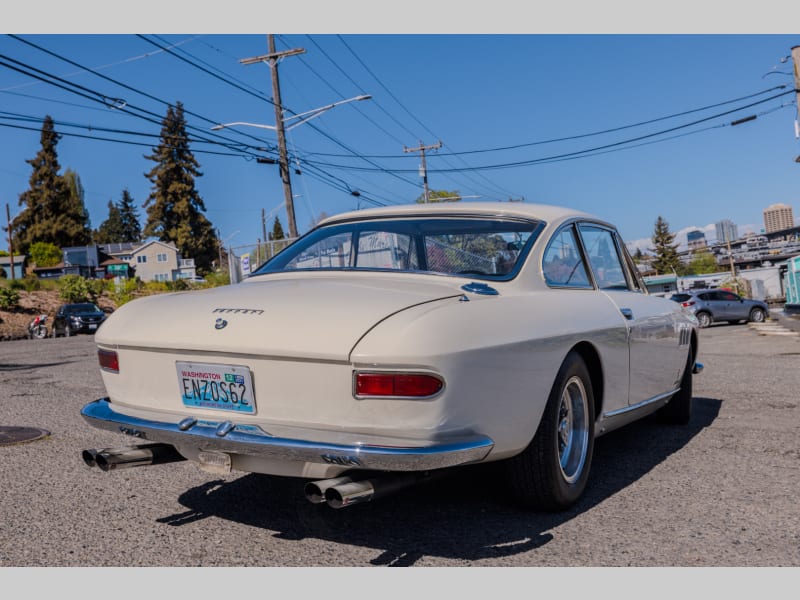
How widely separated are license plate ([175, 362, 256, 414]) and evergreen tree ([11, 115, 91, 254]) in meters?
78.1

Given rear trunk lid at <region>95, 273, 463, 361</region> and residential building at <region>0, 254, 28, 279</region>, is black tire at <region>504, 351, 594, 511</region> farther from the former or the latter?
residential building at <region>0, 254, 28, 279</region>

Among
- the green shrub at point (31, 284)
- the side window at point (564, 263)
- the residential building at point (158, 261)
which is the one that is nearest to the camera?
the side window at point (564, 263)

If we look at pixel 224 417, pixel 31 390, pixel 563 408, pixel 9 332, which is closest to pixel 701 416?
pixel 563 408

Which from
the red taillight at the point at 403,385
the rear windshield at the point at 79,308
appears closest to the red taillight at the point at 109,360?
the red taillight at the point at 403,385

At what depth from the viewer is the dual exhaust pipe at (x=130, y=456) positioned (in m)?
3.27

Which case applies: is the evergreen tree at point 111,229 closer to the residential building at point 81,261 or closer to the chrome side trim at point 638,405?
the residential building at point 81,261

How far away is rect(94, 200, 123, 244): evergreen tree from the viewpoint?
12975cm

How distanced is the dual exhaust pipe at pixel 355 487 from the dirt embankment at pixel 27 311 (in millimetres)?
32997

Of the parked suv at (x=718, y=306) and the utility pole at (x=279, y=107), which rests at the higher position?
the utility pole at (x=279, y=107)

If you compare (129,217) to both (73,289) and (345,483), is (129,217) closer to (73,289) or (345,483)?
(73,289)

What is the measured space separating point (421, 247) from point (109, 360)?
161 centimetres

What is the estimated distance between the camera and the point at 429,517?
11.4 feet

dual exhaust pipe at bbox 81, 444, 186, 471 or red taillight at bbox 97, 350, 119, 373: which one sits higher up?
red taillight at bbox 97, 350, 119, 373

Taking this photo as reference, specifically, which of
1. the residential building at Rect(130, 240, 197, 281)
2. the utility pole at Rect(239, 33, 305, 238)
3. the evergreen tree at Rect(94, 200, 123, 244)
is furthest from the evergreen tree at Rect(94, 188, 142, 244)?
the utility pole at Rect(239, 33, 305, 238)
